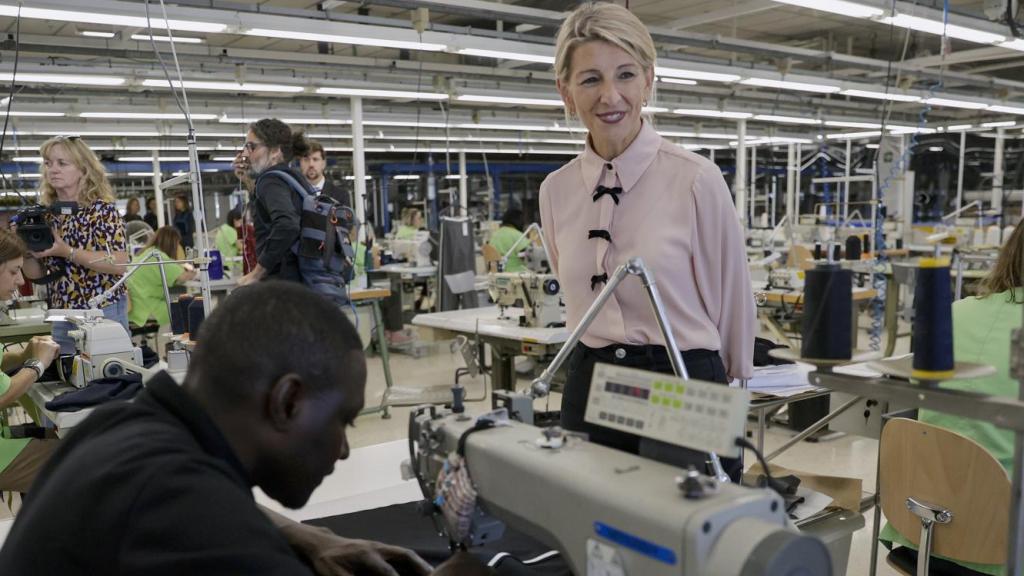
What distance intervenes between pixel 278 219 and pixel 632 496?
2.72 metres

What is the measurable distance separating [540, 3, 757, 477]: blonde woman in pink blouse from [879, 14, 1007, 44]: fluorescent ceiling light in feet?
13.6

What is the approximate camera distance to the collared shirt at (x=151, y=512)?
27.7 inches

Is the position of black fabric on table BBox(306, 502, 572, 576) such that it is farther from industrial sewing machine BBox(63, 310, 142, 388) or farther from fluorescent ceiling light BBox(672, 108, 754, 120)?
fluorescent ceiling light BBox(672, 108, 754, 120)

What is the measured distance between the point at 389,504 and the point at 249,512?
912 millimetres

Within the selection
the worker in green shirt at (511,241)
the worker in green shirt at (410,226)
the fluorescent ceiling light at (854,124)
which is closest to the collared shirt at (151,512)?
the worker in green shirt at (511,241)

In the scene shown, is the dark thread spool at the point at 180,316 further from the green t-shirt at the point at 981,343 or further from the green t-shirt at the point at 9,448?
the green t-shirt at the point at 981,343

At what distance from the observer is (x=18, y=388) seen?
7.59 feet

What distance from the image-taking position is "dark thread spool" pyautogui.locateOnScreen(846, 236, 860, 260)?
5.72 metres

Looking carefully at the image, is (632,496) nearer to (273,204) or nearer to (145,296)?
(273,204)

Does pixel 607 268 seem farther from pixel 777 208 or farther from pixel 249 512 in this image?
pixel 777 208

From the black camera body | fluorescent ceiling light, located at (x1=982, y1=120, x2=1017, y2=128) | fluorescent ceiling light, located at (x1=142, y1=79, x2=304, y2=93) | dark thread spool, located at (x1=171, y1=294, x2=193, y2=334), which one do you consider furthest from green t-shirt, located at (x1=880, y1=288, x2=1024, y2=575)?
fluorescent ceiling light, located at (x1=982, y1=120, x2=1017, y2=128)

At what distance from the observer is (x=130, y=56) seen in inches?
268

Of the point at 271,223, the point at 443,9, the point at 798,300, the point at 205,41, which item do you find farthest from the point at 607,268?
the point at 205,41

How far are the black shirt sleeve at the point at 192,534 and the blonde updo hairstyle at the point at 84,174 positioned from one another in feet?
9.61
